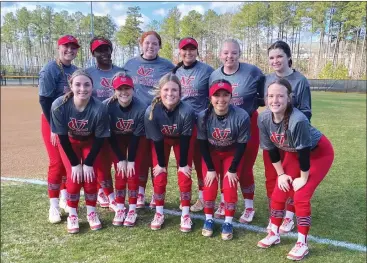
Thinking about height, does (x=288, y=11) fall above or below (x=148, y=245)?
above

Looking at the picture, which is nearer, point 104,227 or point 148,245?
point 148,245

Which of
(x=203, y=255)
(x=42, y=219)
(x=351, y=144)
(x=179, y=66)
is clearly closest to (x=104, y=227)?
(x=42, y=219)

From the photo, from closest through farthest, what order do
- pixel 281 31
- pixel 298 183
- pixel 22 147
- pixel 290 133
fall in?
pixel 290 133 → pixel 298 183 → pixel 22 147 → pixel 281 31

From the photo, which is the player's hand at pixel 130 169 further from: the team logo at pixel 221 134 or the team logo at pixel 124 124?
the team logo at pixel 221 134

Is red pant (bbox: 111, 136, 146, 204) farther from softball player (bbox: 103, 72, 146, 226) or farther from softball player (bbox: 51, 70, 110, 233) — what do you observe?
softball player (bbox: 51, 70, 110, 233)

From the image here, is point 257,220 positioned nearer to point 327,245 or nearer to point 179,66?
point 327,245

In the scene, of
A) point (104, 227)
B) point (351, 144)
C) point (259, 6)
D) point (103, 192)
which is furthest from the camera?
point (259, 6)

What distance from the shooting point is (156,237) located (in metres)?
3.28

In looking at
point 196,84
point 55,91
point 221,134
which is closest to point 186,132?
point 221,134

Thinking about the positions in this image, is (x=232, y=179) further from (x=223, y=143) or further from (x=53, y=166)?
(x=53, y=166)

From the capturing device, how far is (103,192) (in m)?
4.17

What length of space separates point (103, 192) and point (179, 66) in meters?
1.80

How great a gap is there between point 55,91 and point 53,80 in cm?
12

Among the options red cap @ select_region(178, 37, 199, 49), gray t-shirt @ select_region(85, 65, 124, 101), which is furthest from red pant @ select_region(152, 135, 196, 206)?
red cap @ select_region(178, 37, 199, 49)
